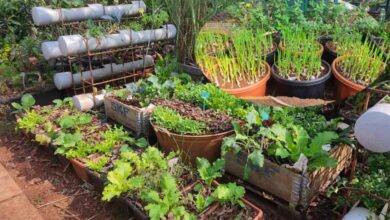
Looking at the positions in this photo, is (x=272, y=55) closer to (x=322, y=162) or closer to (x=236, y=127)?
(x=322, y=162)

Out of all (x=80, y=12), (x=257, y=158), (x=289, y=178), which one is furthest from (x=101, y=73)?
(x=289, y=178)

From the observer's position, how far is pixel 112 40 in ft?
13.2

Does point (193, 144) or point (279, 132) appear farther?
point (193, 144)

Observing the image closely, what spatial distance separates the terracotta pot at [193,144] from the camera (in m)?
3.06

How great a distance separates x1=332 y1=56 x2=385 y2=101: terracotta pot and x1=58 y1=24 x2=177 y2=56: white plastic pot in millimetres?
3116

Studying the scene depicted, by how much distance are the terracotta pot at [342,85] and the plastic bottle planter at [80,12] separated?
347 centimetres

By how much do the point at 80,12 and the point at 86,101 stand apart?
1.01 metres

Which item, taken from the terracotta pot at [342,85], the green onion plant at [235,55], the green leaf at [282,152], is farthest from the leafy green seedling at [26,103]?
the terracotta pot at [342,85]

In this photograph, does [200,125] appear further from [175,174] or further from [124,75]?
[124,75]

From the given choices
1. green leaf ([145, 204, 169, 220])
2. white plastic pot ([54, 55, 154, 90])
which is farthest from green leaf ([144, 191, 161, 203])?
white plastic pot ([54, 55, 154, 90])

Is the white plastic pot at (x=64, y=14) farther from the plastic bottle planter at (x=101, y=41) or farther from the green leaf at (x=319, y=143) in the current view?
the green leaf at (x=319, y=143)

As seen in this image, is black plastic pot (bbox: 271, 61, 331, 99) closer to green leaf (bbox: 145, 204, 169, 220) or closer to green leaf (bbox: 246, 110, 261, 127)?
green leaf (bbox: 145, 204, 169, 220)

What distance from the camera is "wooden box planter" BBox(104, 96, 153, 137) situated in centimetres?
356

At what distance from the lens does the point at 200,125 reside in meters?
3.14
